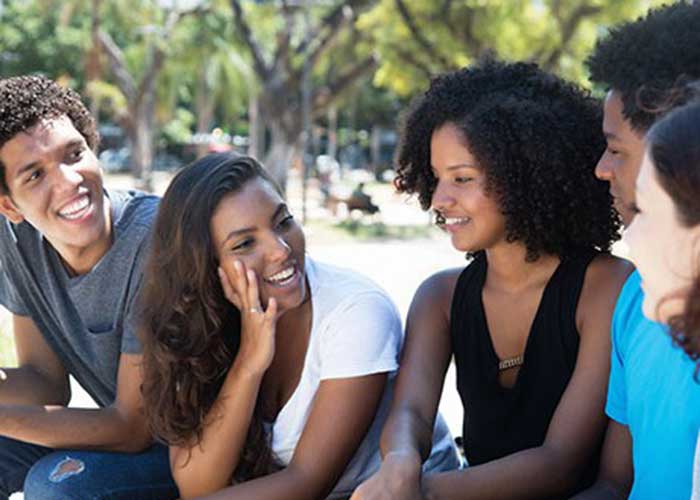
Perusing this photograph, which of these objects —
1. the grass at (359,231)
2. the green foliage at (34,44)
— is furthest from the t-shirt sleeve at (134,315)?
the green foliage at (34,44)

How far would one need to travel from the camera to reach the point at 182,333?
8.32 feet

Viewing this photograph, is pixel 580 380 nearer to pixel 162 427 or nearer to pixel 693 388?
pixel 693 388

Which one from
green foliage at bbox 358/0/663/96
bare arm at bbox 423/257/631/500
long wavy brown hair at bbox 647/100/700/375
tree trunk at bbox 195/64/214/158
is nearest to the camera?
long wavy brown hair at bbox 647/100/700/375

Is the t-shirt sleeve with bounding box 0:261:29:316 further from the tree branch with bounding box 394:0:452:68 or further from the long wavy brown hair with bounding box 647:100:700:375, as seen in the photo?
the tree branch with bounding box 394:0:452:68

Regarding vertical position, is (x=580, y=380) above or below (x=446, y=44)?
below

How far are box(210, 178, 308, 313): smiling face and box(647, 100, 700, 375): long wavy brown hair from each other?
1.19 meters

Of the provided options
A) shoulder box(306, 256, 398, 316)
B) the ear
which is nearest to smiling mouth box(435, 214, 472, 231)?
shoulder box(306, 256, 398, 316)

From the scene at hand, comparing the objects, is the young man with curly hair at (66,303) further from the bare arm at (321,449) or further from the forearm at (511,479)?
the forearm at (511,479)

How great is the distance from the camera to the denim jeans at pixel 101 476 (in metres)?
2.67

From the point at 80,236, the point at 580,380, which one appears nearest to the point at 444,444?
the point at 580,380

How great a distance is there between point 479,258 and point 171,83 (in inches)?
1664

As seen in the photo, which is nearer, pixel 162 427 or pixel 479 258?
pixel 162 427

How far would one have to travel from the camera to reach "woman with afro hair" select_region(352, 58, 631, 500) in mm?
→ 2367

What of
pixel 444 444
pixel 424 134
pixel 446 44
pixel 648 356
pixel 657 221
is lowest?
pixel 444 444
